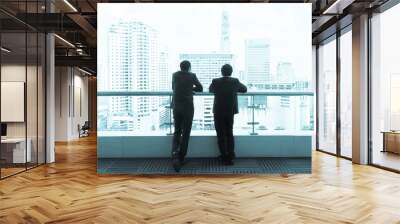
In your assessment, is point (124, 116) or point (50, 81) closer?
point (124, 116)

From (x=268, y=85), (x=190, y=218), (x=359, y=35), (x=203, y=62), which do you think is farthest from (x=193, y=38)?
(x=359, y=35)

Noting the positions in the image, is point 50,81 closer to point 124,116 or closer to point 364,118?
point 124,116

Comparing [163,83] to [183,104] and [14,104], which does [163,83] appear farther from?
[14,104]

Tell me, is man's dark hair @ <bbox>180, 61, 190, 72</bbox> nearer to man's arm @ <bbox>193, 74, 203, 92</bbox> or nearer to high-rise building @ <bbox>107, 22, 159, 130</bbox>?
man's arm @ <bbox>193, 74, 203, 92</bbox>

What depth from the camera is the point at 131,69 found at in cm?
525

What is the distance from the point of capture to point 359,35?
7.14 meters

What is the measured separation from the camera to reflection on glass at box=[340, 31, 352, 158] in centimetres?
789

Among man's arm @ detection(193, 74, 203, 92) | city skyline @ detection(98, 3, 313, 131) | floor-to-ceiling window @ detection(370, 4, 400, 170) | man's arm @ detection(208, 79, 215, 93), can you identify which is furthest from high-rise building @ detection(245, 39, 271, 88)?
floor-to-ceiling window @ detection(370, 4, 400, 170)

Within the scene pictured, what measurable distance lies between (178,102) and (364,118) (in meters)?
3.91

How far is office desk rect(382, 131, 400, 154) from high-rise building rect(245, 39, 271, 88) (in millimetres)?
2795

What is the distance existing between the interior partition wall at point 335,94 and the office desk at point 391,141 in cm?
107

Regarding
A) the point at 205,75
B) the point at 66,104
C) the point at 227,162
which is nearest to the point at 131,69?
the point at 205,75

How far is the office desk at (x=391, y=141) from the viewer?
253 inches

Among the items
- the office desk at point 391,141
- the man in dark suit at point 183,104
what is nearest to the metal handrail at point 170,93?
the man in dark suit at point 183,104
